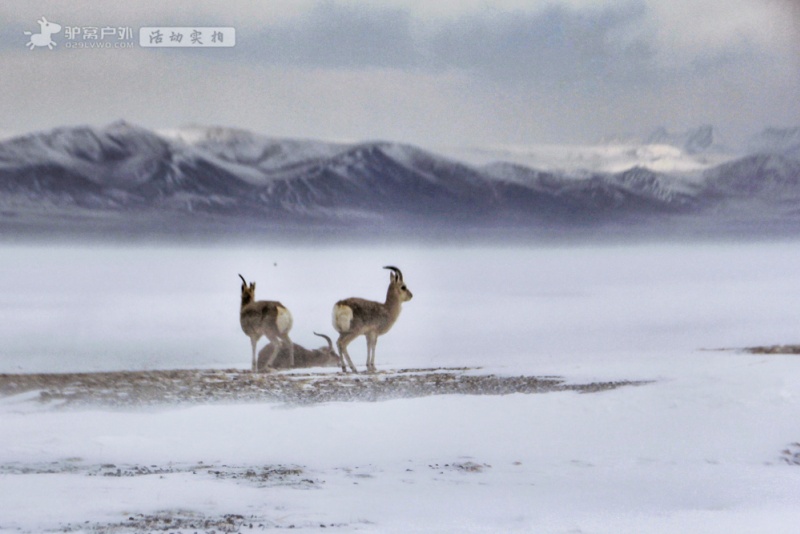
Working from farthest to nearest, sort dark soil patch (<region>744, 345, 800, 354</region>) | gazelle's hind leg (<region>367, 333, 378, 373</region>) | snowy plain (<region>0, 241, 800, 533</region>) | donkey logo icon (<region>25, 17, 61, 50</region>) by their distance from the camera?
dark soil patch (<region>744, 345, 800, 354</region>), gazelle's hind leg (<region>367, 333, 378, 373</region>), donkey logo icon (<region>25, 17, 61, 50</region>), snowy plain (<region>0, 241, 800, 533</region>)

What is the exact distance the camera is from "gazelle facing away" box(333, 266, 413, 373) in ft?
10.0

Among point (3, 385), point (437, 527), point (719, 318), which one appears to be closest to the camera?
point (437, 527)

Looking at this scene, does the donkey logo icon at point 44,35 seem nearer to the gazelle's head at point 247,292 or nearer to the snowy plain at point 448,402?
the snowy plain at point 448,402

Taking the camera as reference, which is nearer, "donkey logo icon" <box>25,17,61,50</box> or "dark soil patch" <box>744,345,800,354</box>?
"donkey logo icon" <box>25,17,61,50</box>

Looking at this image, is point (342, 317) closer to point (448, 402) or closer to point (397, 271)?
point (397, 271)

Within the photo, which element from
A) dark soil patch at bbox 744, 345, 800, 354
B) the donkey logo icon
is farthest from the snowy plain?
the donkey logo icon

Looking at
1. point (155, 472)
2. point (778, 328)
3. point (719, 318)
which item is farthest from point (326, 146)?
point (778, 328)

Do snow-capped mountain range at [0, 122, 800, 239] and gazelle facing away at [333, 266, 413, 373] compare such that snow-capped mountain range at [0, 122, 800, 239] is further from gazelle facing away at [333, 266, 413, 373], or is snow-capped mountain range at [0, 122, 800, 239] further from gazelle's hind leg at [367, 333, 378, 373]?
gazelle's hind leg at [367, 333, 378, 373]

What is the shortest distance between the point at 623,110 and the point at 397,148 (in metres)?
0.78

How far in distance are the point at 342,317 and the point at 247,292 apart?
0.33 meters

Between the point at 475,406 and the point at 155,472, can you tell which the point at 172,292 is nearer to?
the point at 155,472

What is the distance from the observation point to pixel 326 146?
3.08 meters

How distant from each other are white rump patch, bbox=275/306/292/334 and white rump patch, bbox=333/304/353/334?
0.49ft

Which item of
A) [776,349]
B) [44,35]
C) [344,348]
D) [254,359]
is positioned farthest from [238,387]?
[776,349]
